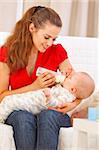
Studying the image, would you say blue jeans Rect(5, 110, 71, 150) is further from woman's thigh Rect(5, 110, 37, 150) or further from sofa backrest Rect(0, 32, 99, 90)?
sofa backrest Rect(0, 32, 99, 90)

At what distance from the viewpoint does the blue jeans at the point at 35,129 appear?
909 millimetres

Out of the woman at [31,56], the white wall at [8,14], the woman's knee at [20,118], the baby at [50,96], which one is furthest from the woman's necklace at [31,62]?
the white wall at [8,14]

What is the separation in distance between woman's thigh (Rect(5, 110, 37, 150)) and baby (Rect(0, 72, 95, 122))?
6cm

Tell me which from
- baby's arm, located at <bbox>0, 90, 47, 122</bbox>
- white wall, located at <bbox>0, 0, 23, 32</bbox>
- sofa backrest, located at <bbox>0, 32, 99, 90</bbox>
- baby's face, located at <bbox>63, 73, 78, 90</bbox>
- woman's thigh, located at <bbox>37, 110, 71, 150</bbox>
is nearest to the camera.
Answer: woman's thigh, located at <bbox>37, 110, 71, 150</bbox>

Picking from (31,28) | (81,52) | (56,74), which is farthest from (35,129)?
(81,52)

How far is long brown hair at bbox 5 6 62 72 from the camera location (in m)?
1.14

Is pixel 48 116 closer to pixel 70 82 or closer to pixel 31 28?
pixel 70 82

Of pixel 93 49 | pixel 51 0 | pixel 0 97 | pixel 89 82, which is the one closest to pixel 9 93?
pixel 0 97

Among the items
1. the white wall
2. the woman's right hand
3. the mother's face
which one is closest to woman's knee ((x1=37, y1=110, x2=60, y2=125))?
the woman's right hand

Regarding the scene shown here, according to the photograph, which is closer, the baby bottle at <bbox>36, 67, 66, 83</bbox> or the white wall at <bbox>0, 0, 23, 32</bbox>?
the baby bottle at <bbox>36, 67, 66, 83</bbox>

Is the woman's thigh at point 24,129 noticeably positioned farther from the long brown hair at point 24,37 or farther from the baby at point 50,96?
the long brown hair at point 24,37

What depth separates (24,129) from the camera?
36.1 inches

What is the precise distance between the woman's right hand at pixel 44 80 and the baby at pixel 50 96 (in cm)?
2

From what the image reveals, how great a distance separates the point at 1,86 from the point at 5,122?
183 mm
